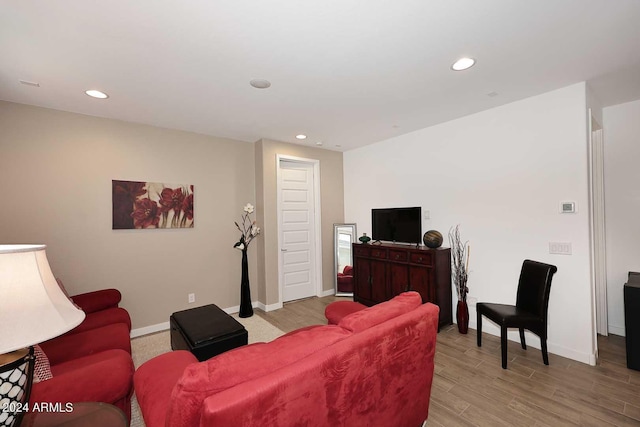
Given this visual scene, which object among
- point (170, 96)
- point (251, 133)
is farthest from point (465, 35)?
point (251, 133)

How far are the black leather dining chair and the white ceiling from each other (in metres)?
1.88

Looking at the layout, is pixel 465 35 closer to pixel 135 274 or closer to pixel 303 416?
pixel 303 416

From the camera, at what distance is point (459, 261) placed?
3549 mm

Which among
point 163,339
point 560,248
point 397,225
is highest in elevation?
point 397,225

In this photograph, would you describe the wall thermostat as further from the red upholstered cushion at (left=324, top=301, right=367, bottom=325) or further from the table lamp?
the table lamp

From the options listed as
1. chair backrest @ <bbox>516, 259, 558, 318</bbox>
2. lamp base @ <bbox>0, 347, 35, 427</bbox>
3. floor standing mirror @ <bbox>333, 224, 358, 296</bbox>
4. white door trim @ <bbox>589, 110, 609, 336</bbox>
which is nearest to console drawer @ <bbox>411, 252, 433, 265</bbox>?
chair backrest @ <bbox>516, 259, 558, 318</bbox>

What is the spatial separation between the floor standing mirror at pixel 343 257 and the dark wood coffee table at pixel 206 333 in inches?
104

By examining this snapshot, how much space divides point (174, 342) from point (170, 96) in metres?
2.55

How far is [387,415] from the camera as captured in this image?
154cm

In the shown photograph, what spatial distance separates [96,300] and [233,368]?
2793 mm

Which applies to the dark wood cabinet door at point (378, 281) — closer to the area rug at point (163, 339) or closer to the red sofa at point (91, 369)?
the area rug at point (163, 339)

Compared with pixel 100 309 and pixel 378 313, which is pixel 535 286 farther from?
pixel 100 309

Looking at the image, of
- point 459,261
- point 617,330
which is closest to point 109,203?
point 459,261

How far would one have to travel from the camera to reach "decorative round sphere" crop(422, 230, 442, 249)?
358cm
